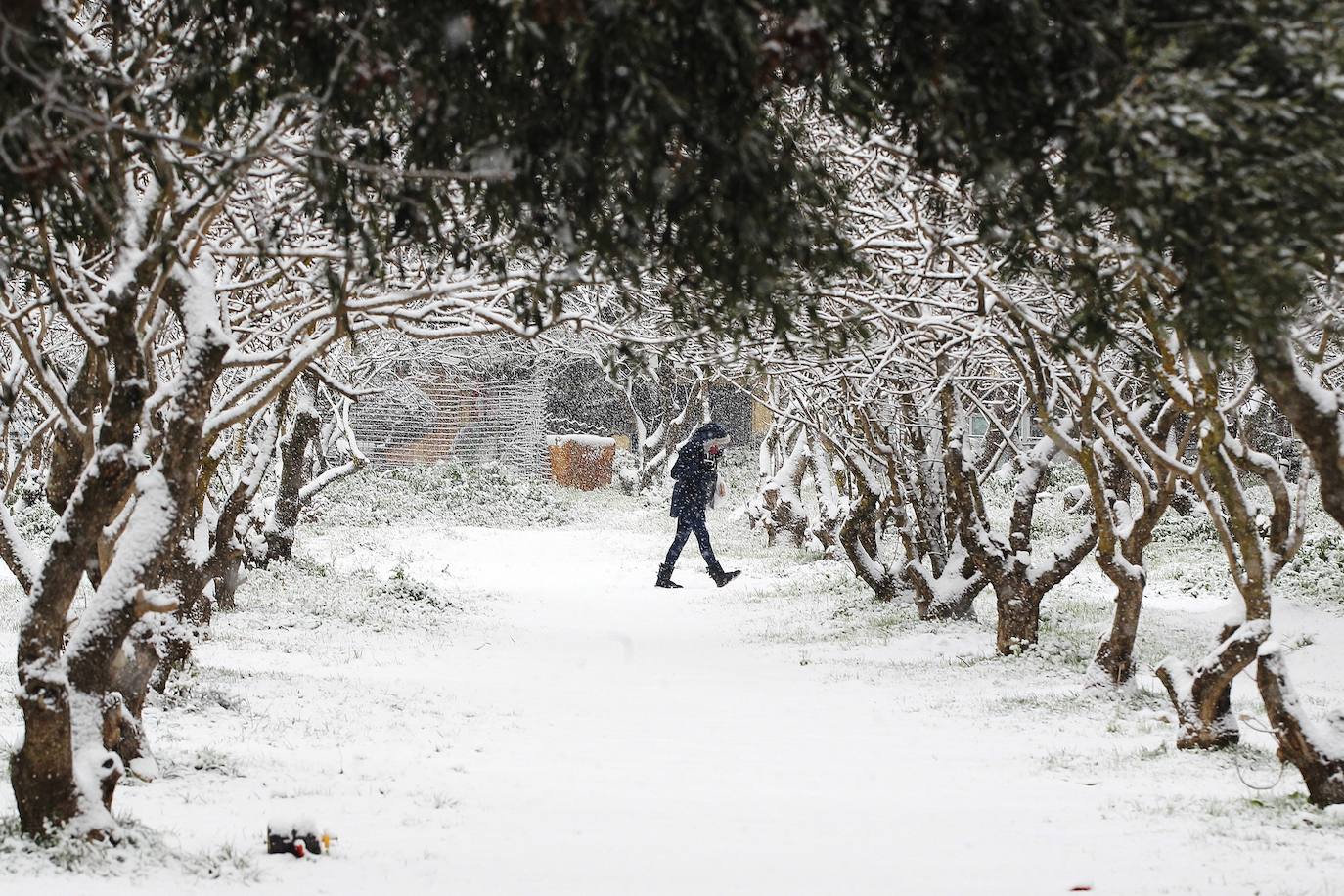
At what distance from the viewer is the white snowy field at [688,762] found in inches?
213

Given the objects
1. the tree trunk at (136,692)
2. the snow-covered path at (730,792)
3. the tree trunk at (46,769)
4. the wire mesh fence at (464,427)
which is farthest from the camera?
the wire mesh fence at (464,427)

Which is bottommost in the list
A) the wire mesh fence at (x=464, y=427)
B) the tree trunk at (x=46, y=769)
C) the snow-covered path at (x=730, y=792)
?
the snow-covered path at (x=730, y=792)

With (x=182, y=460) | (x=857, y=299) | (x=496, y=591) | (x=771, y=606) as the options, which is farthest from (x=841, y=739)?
(x=496, y=591)

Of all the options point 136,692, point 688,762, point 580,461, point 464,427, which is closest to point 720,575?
point 688,762

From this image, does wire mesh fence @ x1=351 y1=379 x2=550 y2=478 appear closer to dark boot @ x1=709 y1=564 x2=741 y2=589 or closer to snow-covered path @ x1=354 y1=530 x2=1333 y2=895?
dark boot @ x1=709 y1=564 x2=741 y2=589

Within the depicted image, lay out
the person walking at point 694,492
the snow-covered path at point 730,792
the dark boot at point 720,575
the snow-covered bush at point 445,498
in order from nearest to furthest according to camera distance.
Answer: the snow-covered path at point 730,792 → the dark boot at point 720,575 → the person walking at point 694,492 → the snow-covered bush at point 445,498

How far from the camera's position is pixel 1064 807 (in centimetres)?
662

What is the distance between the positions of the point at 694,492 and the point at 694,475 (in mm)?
270

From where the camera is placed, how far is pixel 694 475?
17578 mm

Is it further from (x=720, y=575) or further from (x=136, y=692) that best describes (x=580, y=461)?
(x=136, y=692)

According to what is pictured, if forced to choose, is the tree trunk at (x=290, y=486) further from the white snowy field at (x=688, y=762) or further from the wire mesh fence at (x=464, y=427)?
the wire mesh fence at (x=464, y=427)

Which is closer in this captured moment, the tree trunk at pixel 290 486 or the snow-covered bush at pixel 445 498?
the tree trunk at pixel 290 486

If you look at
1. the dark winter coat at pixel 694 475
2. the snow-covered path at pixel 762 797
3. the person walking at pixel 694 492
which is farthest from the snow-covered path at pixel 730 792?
the dark winter coat at pixel 694 475

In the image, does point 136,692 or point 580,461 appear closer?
point 136,692
